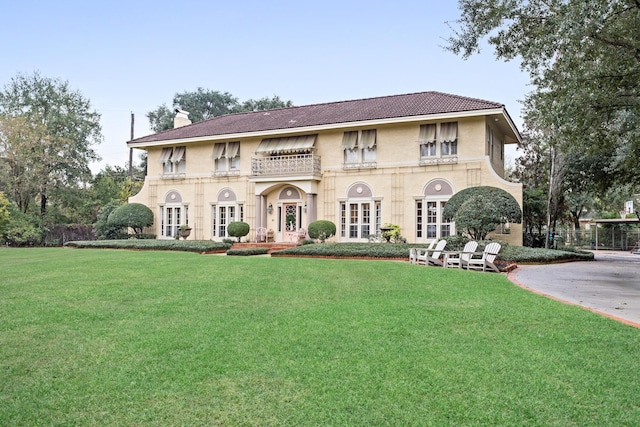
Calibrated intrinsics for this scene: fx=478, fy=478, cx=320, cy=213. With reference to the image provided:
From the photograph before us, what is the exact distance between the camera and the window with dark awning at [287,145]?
28.1 metres

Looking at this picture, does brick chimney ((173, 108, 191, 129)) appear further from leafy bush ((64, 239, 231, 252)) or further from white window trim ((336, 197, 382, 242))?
white window trim ((336, 197, 382, 242))

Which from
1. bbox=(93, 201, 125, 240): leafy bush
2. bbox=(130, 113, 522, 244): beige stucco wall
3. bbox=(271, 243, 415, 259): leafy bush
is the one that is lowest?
bbox=(271, 243, 415, 259): leafy bush

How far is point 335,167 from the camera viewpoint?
90.7 feet

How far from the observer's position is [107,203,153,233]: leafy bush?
30.1 m

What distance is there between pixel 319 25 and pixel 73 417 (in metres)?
16.1

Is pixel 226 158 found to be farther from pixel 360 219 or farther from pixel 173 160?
pixel 360 219

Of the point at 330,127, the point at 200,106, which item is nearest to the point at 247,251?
the point at 330,127

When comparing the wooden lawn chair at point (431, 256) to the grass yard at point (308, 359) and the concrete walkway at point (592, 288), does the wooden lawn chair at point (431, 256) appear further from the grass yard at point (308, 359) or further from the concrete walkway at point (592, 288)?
the grass yard at point (308, 359)

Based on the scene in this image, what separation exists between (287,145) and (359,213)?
608 centimetres

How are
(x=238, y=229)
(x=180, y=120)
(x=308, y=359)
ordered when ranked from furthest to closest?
(x=180, y=120) < (x=238, y=229) < (x=308, y=359)

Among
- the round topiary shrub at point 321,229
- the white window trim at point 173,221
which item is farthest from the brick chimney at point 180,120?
the round topiary shrub at point 321,229

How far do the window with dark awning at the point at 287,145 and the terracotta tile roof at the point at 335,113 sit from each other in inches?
31.7

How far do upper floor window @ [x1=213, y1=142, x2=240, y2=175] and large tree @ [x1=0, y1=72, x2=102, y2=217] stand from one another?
15446mm

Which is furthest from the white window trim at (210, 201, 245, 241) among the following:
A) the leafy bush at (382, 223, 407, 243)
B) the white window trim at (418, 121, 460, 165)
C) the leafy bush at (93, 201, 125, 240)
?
the white window trim at (418, 121, 460, 165)
